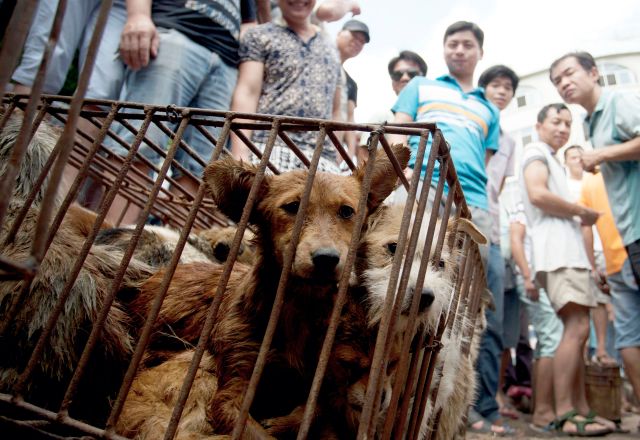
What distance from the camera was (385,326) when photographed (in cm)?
124

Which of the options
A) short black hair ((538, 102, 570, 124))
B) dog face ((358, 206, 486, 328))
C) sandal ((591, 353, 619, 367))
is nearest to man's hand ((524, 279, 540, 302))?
sandal ((591, 353, 619, 367))

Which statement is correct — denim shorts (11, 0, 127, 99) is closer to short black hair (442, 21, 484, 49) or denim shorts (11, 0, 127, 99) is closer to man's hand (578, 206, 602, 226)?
short black hair (442, 21, 484, 49)

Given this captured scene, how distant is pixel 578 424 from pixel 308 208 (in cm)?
347

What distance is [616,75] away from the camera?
69.3ft

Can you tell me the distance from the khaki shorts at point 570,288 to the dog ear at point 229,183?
3231 millimetres

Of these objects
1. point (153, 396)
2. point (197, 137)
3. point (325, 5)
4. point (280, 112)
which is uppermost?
point (325, 5)

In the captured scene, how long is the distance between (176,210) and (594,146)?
3.27 meters

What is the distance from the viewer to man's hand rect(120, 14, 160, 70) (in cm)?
302

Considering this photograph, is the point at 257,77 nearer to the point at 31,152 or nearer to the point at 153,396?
the point at 31,152

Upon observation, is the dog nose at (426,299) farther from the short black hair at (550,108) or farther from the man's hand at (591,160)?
the short black hair at (550,108)

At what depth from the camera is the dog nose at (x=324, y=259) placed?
1447 millimetres

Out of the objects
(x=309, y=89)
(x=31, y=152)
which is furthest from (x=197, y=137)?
(x=31, y=152)

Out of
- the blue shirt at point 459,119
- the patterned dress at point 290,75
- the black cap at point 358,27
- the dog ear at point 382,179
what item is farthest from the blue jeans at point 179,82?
the black cap at point 358,27

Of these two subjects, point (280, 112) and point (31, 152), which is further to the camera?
point (280, 112)
